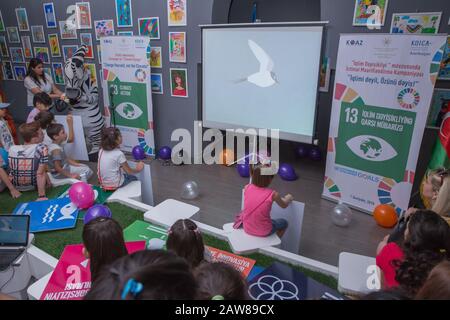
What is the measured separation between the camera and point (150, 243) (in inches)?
88.9

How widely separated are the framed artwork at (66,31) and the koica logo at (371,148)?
515cm

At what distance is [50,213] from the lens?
2842 mm

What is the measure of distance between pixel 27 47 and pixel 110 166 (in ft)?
17.3

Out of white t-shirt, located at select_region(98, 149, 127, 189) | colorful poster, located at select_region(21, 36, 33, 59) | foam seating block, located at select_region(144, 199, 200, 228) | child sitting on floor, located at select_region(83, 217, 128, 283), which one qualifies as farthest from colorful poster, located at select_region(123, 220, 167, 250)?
colorful poster, located at select_region(21, 36, 33, 59)

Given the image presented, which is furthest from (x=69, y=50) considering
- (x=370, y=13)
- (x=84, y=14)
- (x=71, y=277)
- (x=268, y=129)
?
(x=71, y=277)

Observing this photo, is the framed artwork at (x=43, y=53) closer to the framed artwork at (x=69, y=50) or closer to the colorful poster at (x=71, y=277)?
the framed artwork at (x=69, y=50)

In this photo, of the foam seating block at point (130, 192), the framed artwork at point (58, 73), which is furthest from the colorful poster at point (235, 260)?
the framed artwork at point (58, 73)

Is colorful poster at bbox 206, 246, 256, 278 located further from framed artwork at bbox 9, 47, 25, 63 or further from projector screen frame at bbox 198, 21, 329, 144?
framed artwork at bbox 9, 47, 25, 63

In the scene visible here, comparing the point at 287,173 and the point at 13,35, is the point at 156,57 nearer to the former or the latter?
the point at 287,173

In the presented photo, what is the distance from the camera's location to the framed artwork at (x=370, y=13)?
3594mm

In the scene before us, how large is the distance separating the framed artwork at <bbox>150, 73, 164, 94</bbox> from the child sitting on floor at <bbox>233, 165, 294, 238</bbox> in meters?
3.29

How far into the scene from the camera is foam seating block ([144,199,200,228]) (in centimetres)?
262

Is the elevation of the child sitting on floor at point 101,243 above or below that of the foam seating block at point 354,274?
above
